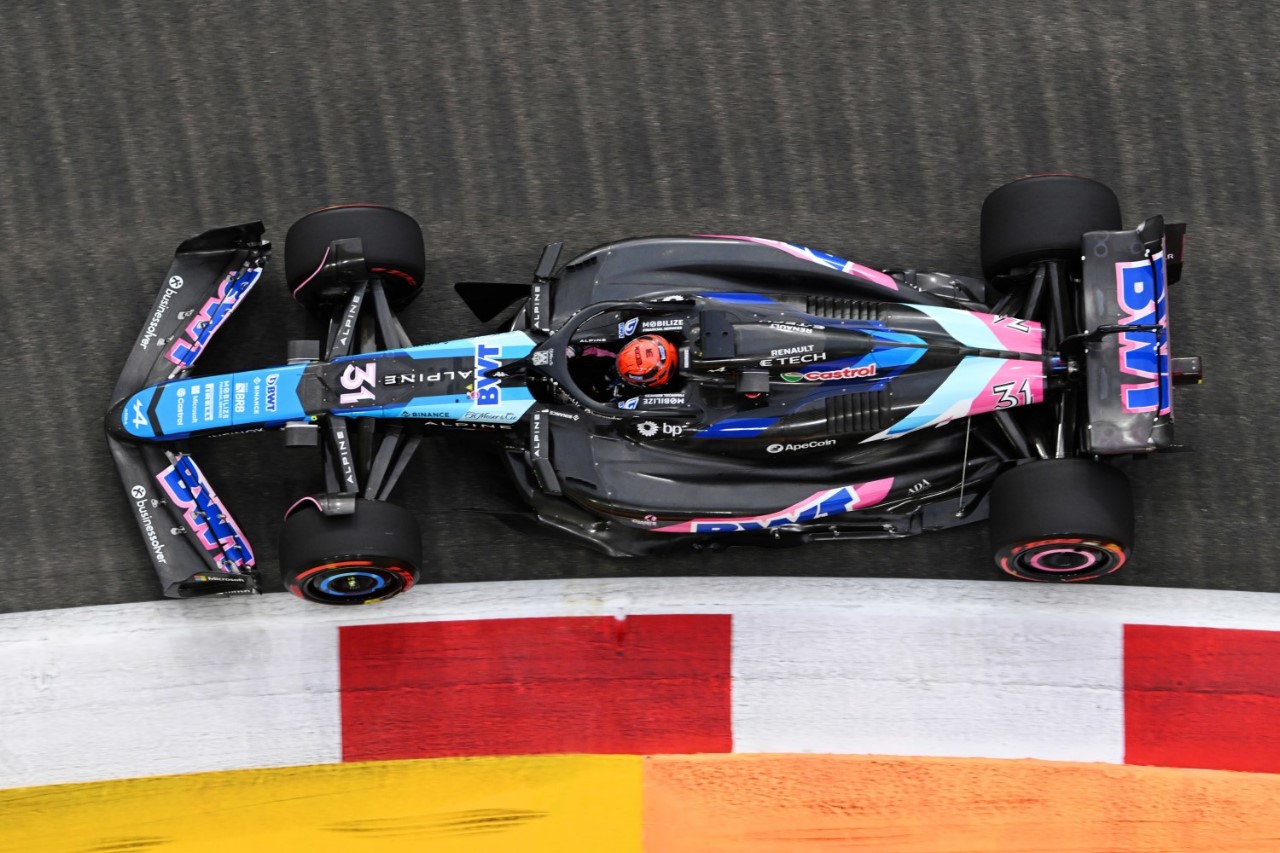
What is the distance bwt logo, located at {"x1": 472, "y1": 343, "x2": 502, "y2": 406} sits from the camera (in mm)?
4801

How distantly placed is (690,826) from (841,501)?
62.1 inches

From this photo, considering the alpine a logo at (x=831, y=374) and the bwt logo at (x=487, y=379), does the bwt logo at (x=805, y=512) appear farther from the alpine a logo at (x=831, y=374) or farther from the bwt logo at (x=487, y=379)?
the bwt logo at (x=487, y=379)

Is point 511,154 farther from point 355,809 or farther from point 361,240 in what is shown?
point 355,809

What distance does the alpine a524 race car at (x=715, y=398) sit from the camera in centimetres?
460

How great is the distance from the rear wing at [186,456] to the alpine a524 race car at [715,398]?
0.01 metres

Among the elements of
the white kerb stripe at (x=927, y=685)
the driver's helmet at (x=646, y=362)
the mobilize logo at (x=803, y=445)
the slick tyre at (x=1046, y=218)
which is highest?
the slick tyre at (x=1046, y=218)

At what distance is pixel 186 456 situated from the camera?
16.6 ft

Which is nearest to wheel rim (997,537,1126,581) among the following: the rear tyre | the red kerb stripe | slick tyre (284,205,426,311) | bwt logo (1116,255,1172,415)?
the rear tyre

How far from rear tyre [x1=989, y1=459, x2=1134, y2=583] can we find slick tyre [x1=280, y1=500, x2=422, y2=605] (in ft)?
7.73

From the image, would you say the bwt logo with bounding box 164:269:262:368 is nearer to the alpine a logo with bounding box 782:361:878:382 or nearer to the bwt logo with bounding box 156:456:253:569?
the bwt logo with bounding box 156:456:253:569

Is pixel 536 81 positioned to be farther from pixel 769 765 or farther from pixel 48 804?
pixel 48 804

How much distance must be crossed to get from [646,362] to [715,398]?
1.34 ft

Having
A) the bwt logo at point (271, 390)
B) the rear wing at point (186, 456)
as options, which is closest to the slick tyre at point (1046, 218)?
the bwt logo at point (271, 390)

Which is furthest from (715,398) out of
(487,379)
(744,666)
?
(744,666)
